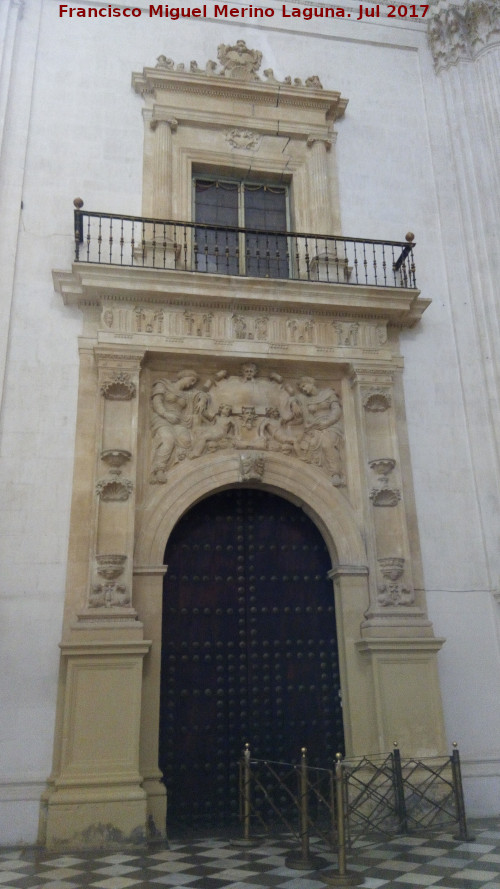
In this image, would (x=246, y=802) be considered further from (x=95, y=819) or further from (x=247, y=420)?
(x=247, y=420)

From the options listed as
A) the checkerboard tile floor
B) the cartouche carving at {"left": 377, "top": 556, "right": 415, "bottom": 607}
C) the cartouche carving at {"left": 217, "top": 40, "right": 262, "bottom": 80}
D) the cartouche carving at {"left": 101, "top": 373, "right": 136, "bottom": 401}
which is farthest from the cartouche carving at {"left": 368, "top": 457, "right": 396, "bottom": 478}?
the cartouche carving at {"left": 217, "top": 40, "right": 262, "bottom": 80}

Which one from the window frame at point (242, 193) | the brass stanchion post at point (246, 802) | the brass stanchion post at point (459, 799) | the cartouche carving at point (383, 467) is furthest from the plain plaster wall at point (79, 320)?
the brass stanchion post at point (246, 802)

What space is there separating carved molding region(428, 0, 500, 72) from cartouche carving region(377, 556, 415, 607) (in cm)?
679

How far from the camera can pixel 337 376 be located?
7.64 metres

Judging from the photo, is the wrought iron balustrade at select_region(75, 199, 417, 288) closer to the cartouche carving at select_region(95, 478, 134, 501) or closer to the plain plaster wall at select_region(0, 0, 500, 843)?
the plain plaster wall at select_region(0, 0, 500, 843)

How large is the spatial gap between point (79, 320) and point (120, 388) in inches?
37.4

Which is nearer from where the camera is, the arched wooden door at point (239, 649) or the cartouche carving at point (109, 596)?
the cartouche carving at point (109, 596)

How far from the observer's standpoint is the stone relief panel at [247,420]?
7035 mm

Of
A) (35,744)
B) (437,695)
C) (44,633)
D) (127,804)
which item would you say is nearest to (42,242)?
(44,633)

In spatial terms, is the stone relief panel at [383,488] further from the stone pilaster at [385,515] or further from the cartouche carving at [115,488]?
the cartouche carving at [115,488]

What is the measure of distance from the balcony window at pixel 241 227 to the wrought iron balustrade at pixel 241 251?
1cm

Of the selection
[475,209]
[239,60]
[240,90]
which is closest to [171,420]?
[240,90]

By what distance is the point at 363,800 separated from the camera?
532 cm

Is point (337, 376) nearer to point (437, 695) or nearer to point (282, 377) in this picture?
point (282, 377)
